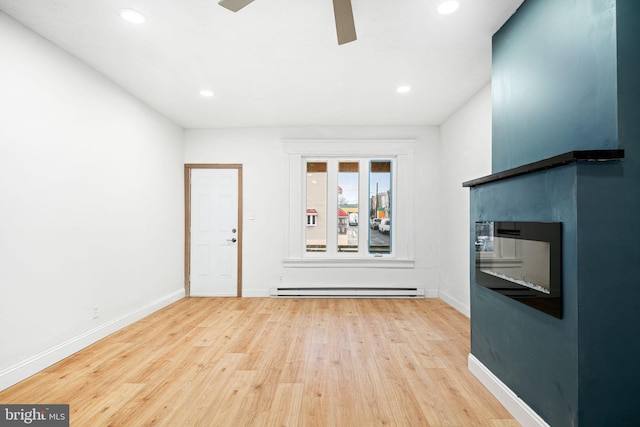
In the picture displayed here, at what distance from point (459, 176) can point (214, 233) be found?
12.0 ft

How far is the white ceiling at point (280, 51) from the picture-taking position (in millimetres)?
2223

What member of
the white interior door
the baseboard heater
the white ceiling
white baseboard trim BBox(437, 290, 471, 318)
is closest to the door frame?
the white interior door

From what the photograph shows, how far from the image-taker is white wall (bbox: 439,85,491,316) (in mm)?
3574

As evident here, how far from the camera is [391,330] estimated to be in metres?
3.46

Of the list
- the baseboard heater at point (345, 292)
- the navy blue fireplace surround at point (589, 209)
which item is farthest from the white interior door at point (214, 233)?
the navy blue fireplace surround at point (589, 209)

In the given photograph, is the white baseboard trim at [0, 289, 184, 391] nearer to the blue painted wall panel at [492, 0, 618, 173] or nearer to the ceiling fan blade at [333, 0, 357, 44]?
the ceiling fan blade at [333, 0, 357, 44]

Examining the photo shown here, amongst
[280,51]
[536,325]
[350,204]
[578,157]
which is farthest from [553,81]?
[350,204]

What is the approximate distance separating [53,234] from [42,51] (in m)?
1.48

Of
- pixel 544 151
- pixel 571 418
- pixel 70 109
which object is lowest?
pixel 571 418

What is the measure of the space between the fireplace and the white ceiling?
1523 millimetres

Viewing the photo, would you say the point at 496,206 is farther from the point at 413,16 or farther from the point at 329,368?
the point at 329,368

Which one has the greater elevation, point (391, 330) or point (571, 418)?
point (571, 418)

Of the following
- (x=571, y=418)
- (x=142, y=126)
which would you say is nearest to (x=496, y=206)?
(x=571, y=418)

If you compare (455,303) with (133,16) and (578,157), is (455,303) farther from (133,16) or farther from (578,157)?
(133,16)
